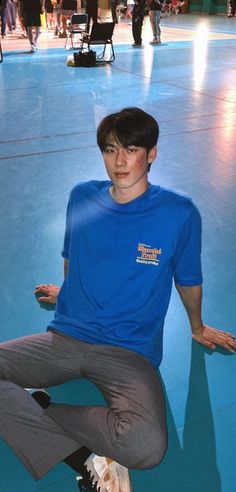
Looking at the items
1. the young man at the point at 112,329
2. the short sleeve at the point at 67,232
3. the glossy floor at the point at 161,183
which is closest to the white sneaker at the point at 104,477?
the young man at the point at 112,329

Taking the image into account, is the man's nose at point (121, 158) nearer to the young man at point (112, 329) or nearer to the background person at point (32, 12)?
the young man at point (112, 329)

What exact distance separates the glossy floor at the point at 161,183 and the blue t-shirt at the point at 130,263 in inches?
15.7

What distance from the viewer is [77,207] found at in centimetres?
191

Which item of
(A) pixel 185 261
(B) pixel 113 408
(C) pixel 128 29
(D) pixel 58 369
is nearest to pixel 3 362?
(D) pixel 58 369

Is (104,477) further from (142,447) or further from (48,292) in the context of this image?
(48,292)

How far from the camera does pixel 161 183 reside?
4203 millimetres

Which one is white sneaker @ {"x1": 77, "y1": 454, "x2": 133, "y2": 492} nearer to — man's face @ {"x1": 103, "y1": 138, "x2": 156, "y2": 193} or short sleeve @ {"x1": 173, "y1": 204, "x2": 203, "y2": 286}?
short sleeve @ {"x1": 173, "y1": 204, "x2": 203, "y2": 286}

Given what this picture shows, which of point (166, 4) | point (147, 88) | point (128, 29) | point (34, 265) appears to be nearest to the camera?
point (34, 265)

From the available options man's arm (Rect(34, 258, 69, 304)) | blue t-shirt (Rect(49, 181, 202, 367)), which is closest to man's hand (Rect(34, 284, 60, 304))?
man's arm (Rect(34, 258, 69, 304))

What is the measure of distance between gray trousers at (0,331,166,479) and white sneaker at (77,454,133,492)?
48 millimetres

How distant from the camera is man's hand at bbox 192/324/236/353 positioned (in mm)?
2264

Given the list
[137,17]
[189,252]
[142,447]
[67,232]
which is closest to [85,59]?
[137,17]

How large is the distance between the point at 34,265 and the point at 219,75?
6.93 meters

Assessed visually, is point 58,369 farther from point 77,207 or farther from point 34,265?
point 34,265
